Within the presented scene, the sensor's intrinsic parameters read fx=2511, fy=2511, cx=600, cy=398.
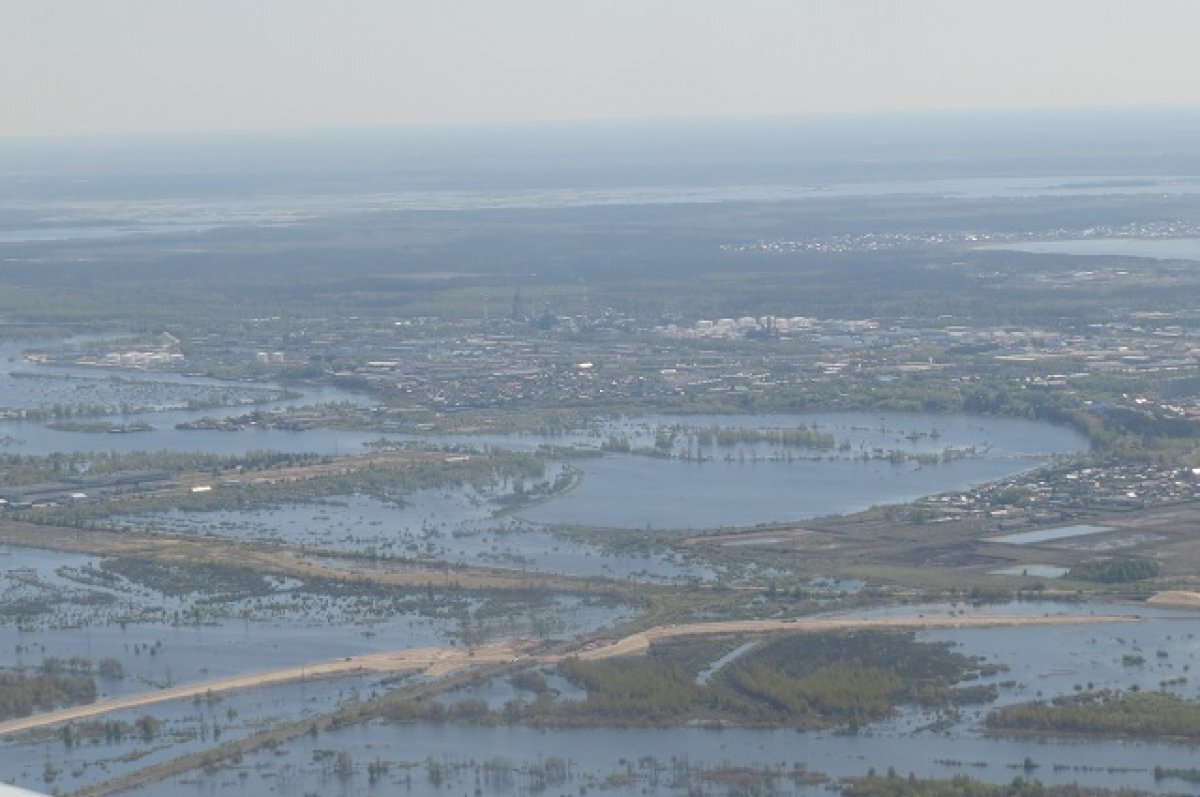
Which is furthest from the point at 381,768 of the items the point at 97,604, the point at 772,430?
the point at 772,430

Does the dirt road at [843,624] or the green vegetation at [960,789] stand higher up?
the green vegetation at [960,789]

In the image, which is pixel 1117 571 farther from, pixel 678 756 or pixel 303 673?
Result: pixel 303 673

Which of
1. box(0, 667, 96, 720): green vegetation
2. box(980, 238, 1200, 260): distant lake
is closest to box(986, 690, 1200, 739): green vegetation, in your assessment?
box(0, 667, 96, 720): green vegetation

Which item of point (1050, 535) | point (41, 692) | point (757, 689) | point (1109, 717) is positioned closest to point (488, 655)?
point (757, 689)

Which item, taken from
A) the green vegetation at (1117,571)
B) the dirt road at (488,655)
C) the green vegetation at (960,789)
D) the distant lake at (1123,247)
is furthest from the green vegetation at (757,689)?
the distant lake at (1123,247)

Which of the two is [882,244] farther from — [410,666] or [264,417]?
[410,666]

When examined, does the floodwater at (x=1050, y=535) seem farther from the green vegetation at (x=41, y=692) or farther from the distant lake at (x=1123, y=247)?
the distant lake at (x=1123, y=247)
